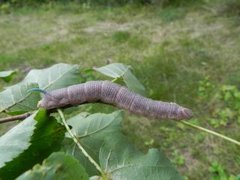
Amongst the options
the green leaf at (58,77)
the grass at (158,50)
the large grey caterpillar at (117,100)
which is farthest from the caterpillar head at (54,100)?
the grass at (158,50)

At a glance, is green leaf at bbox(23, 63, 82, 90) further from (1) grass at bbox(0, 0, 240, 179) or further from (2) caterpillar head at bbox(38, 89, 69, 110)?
(1) grass at bbox(0, 0, 240, 179)

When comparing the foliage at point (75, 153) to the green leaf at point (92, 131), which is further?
the green leaf at point (92, 131)

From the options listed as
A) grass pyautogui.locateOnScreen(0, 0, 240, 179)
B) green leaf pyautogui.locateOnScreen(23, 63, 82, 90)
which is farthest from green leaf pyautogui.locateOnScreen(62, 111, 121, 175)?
grass pyautogui.locateOnScreen(0, 0, 240, 179)

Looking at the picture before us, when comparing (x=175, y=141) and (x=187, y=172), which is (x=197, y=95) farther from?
(x=187, y=172)

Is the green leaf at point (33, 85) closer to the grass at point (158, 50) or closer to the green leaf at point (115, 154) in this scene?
the green leaf at point (115, 154)

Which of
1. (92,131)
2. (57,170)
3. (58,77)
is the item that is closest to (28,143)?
(57,170)

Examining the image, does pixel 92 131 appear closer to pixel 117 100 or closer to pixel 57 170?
pixel 117 100
